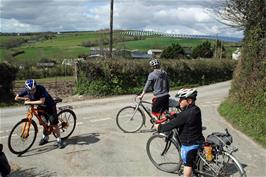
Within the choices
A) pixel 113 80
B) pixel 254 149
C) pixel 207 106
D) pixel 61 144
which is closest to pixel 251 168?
pixel 254 149

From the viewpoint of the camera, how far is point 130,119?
463 inches

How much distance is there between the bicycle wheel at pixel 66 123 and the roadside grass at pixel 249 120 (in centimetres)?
457

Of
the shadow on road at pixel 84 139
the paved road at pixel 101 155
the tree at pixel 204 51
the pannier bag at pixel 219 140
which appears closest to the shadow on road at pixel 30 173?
the paved road at pixel 101 155

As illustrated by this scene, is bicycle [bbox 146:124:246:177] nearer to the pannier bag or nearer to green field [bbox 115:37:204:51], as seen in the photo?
the pannier bag

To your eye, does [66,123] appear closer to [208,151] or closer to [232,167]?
[208,151]

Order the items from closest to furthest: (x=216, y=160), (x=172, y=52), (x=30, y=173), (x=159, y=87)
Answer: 1. (x=216, y=160)
2. (x=30, y=173)
3. (x=159, y=87)
4. (x=172, y=52)

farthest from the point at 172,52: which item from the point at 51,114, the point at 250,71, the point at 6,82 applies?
the point at 51,114

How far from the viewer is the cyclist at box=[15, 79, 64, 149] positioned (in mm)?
9547

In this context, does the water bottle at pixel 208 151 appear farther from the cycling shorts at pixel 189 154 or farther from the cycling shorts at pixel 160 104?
the cycling shorts at pixel 160 104

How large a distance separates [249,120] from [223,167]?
17.7 ft

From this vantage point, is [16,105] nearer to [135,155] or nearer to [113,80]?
[113,80]

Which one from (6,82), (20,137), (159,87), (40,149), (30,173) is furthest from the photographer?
(6,82)

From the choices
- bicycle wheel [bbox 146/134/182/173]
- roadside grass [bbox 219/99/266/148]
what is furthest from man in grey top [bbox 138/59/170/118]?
bicycle wheel [bbox 146/134/182/173]

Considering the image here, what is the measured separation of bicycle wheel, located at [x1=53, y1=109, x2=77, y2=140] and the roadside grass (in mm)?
4568
